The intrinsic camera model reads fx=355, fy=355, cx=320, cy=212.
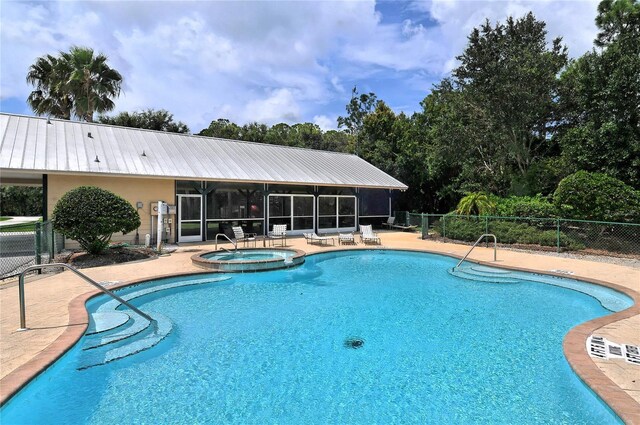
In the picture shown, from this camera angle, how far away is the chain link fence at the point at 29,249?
8953 millimetres

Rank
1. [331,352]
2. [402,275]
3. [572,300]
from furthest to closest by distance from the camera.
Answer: [402,275], [572,300], [331,352]

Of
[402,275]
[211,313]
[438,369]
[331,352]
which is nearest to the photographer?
[438,369]

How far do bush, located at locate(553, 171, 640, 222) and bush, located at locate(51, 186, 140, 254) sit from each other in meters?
15.9

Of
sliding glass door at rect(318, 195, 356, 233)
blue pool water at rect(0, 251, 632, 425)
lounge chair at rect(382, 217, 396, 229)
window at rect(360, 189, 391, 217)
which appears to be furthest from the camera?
lounge chair at rect(382, 217, 396, 229)

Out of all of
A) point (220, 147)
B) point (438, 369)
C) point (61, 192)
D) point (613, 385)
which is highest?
point (220, 147)

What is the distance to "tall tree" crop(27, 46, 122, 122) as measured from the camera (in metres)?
20.4

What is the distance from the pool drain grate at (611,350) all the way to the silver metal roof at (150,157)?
13.3 meters

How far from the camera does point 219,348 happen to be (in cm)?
549

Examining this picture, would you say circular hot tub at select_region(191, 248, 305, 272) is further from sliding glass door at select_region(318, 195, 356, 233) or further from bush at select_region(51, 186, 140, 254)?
sliding glass door at select_region(318, 195, 356, 233)

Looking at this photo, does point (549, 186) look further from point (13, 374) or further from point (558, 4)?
point (13, 374)

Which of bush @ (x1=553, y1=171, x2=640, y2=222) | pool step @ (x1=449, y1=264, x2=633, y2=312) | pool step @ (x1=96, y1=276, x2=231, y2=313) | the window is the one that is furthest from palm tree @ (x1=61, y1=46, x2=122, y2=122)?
bush @ (x1=553, y1=171, x2=640, y2=222)

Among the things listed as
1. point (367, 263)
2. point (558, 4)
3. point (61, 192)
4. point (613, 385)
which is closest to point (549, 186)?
point (558, 4)

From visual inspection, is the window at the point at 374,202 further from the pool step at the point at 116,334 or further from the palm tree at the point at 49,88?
the palm tree at the point at 49,88

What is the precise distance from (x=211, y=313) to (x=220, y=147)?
13264 millimetres
